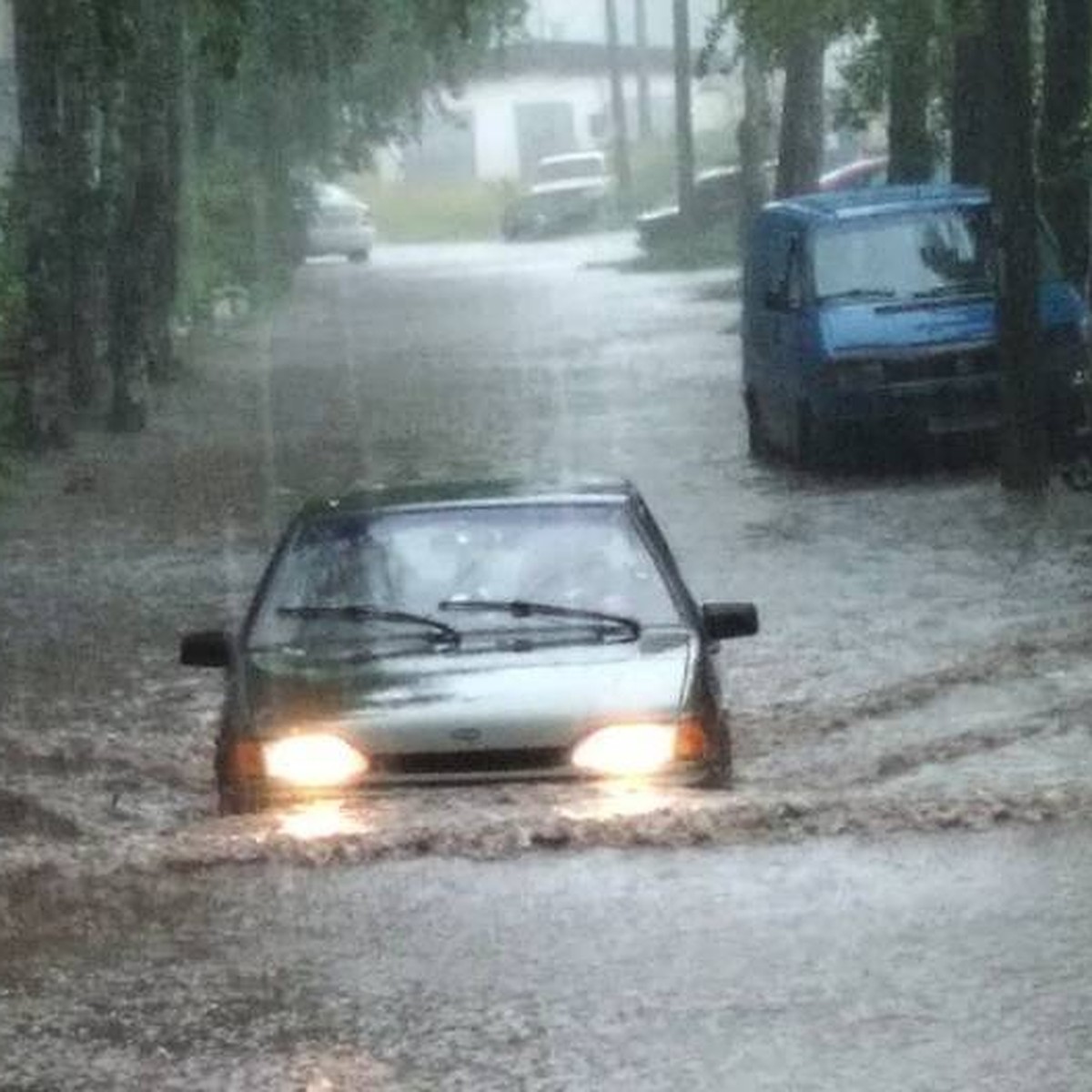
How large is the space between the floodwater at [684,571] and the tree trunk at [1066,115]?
3203mm

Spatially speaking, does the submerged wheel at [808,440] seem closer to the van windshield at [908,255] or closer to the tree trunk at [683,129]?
the van windshield at [908,255]

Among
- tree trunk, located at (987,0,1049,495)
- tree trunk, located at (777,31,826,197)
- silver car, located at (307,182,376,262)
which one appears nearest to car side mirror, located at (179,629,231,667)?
tree trunk, located at (987,0,1049,495)

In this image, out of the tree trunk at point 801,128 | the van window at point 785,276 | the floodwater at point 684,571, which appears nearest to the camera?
the floodwater at point 684,571

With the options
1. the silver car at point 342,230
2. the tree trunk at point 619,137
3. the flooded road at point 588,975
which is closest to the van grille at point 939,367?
the flooded road at point 588,975

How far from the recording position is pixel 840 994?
7738 mm

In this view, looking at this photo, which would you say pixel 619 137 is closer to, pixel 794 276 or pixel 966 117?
pixel 966 117

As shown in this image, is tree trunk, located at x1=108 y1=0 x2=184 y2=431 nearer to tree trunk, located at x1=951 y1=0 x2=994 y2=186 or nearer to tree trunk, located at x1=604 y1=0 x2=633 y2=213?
tree trunk, located at x1=951 y1=0 x2=994 y2=186

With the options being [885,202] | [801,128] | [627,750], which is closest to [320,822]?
[627,750]

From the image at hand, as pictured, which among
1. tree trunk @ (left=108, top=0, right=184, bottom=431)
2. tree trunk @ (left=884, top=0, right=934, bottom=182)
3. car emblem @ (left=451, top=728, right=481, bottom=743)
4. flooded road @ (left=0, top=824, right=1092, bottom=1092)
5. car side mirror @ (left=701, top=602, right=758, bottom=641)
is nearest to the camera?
flooded road @ (left=0, top=824, right=1092, bottom=1092)

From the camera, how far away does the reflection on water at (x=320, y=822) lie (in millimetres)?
9680

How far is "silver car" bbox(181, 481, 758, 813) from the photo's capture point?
35.5 ft

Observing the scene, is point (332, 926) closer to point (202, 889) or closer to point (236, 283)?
point (202, 889)

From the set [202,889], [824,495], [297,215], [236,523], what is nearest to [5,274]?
[236,523]

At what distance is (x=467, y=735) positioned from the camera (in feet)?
35.3
